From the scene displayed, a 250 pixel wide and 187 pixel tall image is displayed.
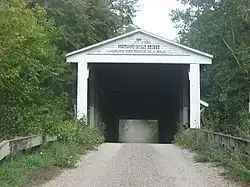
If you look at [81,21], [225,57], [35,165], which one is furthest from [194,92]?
[35,165]

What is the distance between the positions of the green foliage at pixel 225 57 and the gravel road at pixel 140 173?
13.7 metres

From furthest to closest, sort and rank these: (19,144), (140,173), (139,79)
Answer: (139,79) < (19,144) < (140,173)

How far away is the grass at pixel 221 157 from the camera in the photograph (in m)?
10.3

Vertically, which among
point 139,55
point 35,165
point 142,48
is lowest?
point 35,165

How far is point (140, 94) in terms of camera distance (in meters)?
40.3

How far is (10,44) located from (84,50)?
12.0 meters

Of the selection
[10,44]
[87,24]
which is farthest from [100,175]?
[87,24]

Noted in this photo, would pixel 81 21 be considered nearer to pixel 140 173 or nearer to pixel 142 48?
pixel 142 48

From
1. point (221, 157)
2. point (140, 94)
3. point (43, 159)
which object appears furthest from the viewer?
point (140, 94)

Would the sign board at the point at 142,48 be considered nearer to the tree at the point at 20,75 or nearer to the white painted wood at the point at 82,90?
the white painted wood at the point at 82,90

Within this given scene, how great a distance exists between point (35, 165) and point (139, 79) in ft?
76.8

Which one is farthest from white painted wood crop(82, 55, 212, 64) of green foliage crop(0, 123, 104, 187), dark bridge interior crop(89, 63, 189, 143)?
green foliage crop(0, 123, 104, 187)

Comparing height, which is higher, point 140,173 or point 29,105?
point 29,105

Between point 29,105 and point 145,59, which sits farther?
point 145,59
